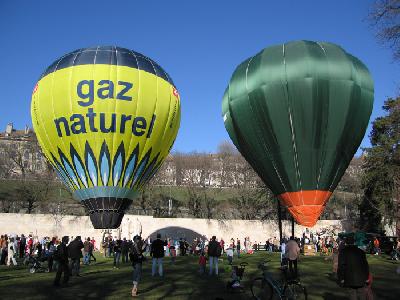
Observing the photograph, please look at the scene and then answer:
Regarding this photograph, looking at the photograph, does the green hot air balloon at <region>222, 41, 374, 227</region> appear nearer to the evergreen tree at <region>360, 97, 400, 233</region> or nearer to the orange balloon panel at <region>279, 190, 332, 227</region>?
the orange balloon panel at <region>279, 190, 332, 227</region>

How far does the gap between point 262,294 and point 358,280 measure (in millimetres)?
3162

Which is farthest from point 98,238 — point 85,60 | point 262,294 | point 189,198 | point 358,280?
point 358,280

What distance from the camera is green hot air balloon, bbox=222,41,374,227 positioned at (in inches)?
741

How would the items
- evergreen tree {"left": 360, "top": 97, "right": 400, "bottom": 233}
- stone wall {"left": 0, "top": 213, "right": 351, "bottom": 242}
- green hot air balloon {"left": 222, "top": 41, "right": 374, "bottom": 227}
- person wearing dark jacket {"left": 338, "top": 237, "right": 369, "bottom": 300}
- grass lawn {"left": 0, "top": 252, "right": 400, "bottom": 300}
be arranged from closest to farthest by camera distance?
person wearing dark jacket {"left": 338, "top": 237, "right": 369, "bottom": 300}, grass lawn {"left": 0, "top": 252, "right": 400, "bottom": 300}, green hot air balloon {"left": 222, "top": 41, "right": 374, "bottom": 227}, evergreen tree {"left": 360, "top": 97, "right": 400, "bottom": 233}, stone wall {"left": 0, "top": 213, "right": 351, "bottom": 242}

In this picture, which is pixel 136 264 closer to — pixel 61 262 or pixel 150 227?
pixel 61 262

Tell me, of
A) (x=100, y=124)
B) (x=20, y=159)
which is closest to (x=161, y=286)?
(x=100, y=124)

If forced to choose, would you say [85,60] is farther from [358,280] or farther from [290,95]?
[358,280]

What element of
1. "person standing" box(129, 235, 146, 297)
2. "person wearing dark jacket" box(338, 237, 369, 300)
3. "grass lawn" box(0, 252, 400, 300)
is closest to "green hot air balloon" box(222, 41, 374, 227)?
"grass lawn" box(0, 252, 400, 300)

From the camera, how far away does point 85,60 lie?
21562 millimetres

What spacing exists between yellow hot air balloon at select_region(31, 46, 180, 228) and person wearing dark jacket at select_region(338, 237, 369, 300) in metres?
14.9

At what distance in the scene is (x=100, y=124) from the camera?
20422 millimetres

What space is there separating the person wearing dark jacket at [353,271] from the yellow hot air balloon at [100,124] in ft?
48.9

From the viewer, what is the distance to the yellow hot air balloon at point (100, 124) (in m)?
20.5

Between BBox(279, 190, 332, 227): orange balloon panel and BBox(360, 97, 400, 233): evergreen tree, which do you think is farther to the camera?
BBox(360, 97, 400, 233): evergreen tree
